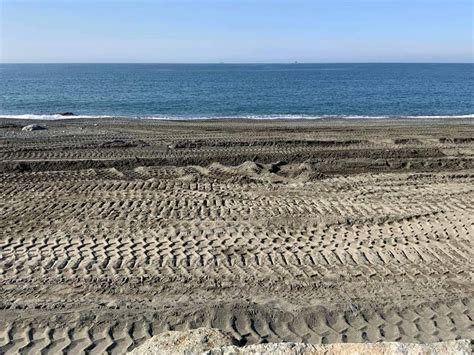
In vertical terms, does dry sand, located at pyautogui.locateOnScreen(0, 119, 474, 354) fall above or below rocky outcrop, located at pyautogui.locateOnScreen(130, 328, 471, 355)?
below

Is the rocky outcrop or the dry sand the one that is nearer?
the rocky outcrop

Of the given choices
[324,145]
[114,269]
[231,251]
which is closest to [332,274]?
[231,251]

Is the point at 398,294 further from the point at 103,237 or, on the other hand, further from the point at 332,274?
the point at 103,237

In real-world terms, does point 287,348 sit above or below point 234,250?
above

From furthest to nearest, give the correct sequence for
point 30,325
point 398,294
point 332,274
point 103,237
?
point 103,237
point 332,274
point 398,294
point 30,325

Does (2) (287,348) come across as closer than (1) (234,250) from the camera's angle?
Yes
